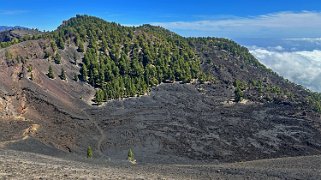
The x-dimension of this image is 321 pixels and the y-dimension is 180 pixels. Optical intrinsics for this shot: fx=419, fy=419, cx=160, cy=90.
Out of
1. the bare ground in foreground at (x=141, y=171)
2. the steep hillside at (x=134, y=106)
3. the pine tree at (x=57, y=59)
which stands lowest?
the bare ground in foreground at (x=141, y=171)

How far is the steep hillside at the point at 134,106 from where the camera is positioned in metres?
75.1

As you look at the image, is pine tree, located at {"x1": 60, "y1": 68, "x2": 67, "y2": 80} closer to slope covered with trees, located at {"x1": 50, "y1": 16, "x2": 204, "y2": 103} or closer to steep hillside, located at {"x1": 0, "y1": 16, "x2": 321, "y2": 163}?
steep hillside, located at {"x1": 0, "y1": 16, "x2": 321, "y2": 163}

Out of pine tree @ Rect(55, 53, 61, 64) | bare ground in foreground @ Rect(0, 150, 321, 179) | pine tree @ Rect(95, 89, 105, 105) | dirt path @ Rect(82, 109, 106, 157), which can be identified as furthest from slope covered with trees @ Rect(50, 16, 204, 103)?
bare ground in foreground @ Rect(0, 150, 321, 179)

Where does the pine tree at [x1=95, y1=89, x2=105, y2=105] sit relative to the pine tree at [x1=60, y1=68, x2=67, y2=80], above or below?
below

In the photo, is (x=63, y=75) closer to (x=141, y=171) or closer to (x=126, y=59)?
(x=126, y=59)

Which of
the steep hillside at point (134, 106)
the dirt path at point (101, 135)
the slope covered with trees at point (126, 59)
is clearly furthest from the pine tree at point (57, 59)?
the dirt path at point (101, 135)

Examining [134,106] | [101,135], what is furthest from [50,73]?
[101,135]

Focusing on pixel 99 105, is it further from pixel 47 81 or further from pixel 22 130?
pixel 22 130

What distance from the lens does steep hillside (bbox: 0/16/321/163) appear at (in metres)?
75.1

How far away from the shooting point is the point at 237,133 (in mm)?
89062

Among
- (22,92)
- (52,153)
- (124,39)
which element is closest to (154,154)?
(52,153)

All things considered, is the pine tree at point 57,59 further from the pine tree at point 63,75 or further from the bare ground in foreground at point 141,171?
the bare ground in foreground at point 141,171

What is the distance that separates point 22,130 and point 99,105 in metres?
35.4

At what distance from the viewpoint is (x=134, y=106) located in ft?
349
